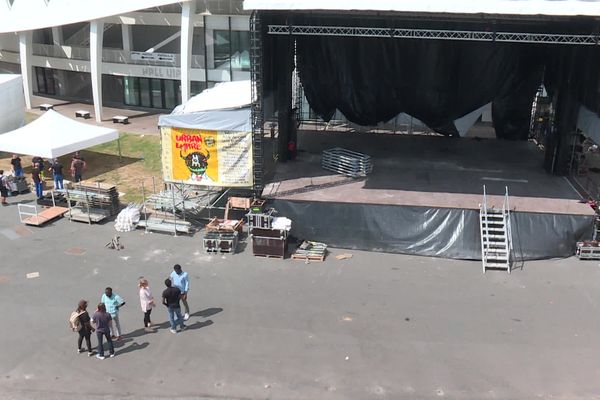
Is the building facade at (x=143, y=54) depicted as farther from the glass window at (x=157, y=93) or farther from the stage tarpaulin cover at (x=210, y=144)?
the stage tarpaulin cover at (x=210, y=144)

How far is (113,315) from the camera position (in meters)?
11.9

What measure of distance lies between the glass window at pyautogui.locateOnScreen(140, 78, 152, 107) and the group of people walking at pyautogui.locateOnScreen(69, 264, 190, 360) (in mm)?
25455

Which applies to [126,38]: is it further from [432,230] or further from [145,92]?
[432,230]

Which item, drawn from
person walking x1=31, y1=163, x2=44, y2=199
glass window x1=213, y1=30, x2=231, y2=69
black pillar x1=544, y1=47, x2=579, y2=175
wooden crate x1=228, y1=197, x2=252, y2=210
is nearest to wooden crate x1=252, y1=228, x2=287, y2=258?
wooden crate x1=228, y1=197, x2=252, y2=210

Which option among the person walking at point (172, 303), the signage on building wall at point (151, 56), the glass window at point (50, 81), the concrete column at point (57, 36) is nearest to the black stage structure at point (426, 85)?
the person walking at point (172, 303)

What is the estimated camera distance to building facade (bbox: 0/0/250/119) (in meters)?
31.7

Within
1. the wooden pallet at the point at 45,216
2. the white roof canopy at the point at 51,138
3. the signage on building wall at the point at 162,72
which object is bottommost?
the wooden pallet at the point at 45,216

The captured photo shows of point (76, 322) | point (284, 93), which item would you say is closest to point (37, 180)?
point (284, 93)

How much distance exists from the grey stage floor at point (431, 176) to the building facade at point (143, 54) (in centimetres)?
965

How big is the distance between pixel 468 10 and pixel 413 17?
323cm

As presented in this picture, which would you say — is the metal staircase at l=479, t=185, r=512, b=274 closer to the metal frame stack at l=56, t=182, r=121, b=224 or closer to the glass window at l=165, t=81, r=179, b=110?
the metal frame stack at l=56, t=182, r=121, b=224

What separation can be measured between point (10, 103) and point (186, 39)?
9626 millimetres

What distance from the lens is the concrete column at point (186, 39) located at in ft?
99.3

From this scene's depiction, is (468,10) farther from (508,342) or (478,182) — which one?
(508,342)
